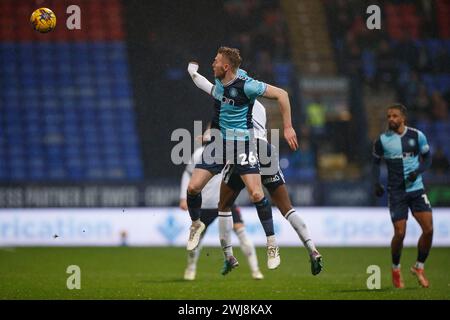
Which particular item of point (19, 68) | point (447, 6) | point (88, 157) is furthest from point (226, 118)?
point (447, 6)

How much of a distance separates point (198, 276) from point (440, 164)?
9227mm

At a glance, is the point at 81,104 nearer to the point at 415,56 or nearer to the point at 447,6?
the point at 415,56

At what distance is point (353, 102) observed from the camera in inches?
949

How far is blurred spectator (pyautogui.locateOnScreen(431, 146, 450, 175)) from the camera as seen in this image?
2161 cm

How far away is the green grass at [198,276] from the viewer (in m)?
11.8

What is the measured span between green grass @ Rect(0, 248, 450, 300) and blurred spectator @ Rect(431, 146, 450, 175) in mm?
2463

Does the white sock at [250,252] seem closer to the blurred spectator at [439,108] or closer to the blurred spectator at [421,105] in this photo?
the blurred spectator at [421,105]

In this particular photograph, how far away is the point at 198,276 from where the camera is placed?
575 inches

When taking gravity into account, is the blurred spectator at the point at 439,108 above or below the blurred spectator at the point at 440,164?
above

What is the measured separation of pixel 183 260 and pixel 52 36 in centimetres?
959

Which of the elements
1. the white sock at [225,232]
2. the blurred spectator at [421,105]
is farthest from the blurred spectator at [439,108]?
the white sock at [225,232]

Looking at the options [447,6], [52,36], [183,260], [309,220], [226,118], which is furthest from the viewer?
[447,6]

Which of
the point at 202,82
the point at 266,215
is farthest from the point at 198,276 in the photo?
the point at 202,82

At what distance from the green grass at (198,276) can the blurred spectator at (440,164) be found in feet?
8.08
